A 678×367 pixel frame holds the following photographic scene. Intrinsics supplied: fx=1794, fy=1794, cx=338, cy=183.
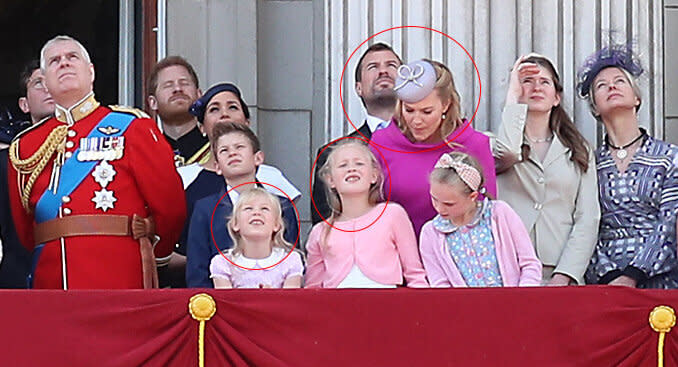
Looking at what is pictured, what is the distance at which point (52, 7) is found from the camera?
398 inches

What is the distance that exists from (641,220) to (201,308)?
193 cm

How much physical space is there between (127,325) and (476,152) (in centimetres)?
160

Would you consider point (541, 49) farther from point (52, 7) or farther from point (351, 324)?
point (52, 7)

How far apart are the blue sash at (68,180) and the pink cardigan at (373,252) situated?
866 mm

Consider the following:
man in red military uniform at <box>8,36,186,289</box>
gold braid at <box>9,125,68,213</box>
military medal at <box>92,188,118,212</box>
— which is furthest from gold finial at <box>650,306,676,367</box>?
gold braid at <box>9,125,68,213</box>

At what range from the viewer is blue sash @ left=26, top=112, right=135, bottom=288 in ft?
21.4

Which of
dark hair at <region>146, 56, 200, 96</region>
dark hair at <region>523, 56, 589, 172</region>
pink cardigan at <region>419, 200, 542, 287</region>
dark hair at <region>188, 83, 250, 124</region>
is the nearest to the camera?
pink cardigan at <region>419, 200, 542, 287</region>

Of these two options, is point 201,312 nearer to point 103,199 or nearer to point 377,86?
point 103,199

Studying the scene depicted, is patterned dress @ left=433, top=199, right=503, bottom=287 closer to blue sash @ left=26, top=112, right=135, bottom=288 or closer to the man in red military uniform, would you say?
the man in red military uniform

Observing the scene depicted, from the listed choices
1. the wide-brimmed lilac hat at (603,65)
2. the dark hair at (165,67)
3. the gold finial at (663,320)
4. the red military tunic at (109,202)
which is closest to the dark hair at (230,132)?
the red military tunic at (109,202)

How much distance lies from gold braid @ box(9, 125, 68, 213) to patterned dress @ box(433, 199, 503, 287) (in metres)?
1.42

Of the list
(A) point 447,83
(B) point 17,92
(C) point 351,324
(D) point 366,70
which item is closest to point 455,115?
(A) point 447,83

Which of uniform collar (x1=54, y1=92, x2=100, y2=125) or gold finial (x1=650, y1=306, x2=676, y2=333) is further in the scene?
uniform collar (x1=54, y1=92, x2=100, y2=125)

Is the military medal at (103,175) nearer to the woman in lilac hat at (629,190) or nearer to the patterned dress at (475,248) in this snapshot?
the patterned dress at (475,248)
